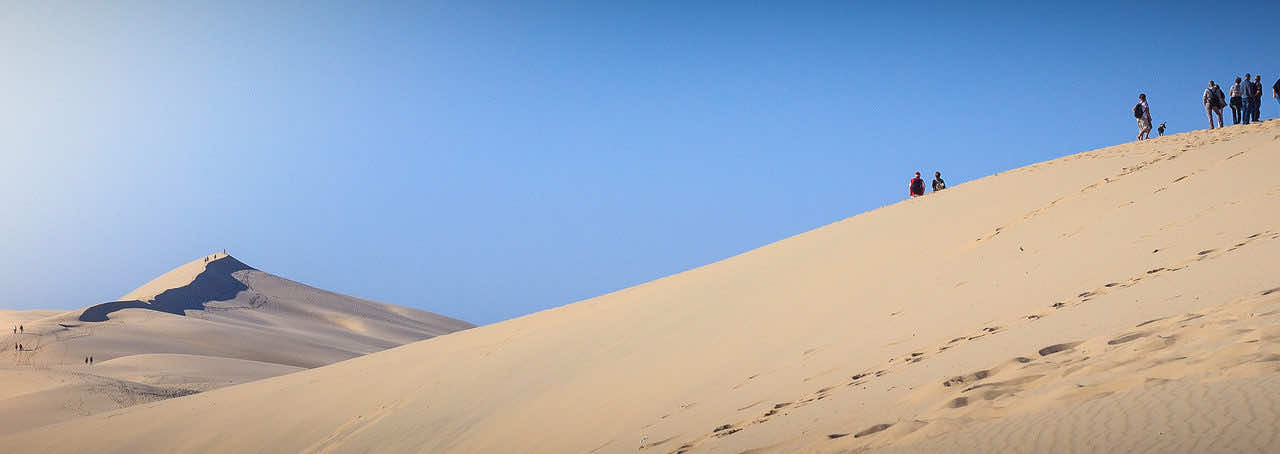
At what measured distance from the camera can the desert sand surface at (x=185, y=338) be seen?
75.5 feet

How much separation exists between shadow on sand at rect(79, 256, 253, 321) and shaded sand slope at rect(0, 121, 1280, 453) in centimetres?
3167

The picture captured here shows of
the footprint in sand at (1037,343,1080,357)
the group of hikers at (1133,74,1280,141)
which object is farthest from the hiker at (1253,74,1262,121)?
the footprint in sand at (1037,343,1080,357)

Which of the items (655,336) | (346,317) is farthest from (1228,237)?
(346,317)

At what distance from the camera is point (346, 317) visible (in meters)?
58.6

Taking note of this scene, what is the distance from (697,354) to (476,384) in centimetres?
373

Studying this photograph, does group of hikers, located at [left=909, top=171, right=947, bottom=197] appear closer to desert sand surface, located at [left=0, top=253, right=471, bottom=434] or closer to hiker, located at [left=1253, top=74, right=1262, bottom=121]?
hiker, located at [left=1253, top=74, right=1262, bottom=121]

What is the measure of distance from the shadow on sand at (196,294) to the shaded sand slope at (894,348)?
3167 cm

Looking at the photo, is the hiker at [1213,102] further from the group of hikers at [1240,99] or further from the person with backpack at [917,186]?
the person with backpack at [917,186]

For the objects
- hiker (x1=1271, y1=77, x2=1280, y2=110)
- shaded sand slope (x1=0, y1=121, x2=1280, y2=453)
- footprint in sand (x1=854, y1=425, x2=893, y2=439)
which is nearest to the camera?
shaded sand slope (x1=0, y1=121, x2=1280, y2=453)

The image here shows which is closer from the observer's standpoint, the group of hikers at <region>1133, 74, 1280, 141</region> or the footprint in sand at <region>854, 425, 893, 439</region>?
the footprint in sand at <region>854, 425, 893, 439</region>

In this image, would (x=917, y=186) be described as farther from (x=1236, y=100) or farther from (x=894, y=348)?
(x=894, y=348)

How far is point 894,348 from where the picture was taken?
24.3 ft

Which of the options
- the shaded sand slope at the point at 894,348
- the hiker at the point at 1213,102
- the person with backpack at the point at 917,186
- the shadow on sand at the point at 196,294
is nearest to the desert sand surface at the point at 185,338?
the shadow on sand at the point at 196,294

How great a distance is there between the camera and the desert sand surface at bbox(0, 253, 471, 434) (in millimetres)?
23016
